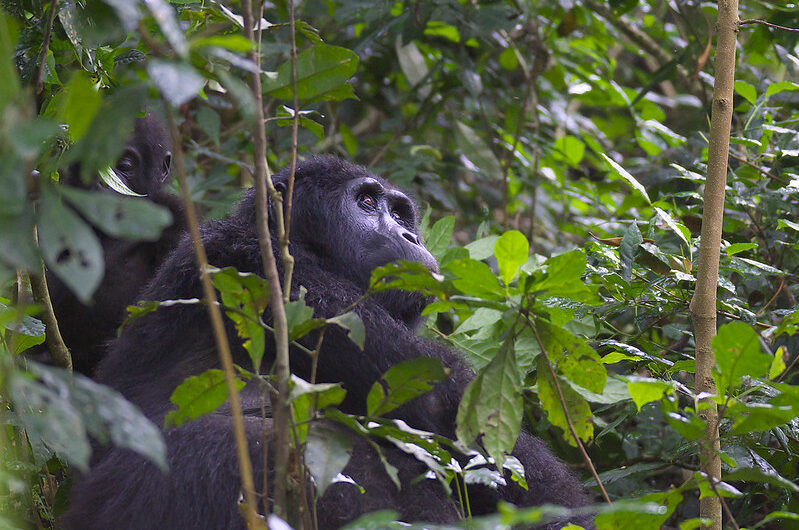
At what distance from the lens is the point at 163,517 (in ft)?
6.83

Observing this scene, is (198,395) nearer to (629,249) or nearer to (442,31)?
(629,249)

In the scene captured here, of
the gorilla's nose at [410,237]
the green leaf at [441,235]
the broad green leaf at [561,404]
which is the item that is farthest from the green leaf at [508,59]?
the broad green leaf at [561,404]

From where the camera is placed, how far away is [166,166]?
363 cm

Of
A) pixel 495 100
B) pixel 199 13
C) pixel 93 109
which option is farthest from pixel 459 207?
pixel 93 109

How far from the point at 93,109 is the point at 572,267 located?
3.15 feet

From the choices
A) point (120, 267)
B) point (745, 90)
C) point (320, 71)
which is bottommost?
point (120, 267)

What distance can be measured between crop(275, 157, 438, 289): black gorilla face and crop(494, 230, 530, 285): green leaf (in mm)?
991

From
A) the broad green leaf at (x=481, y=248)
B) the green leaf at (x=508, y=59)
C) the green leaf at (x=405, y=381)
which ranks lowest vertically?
the broad green leaf at (x=481, y=248)

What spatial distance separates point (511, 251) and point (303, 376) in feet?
3.10

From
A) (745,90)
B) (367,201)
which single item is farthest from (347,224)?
(745,90)

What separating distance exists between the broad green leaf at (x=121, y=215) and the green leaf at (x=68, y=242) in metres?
0.02

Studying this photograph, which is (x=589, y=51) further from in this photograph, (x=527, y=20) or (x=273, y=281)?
(x=273, y=281)

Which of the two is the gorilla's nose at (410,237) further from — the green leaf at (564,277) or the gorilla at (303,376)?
the green leaf at (564,277)

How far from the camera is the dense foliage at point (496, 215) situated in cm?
115
